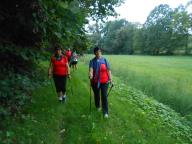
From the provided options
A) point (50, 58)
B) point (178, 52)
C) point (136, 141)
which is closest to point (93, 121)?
point (136, 141)

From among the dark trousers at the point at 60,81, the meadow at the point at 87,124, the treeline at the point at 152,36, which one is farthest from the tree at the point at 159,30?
the dark trousers at the point at 60,81

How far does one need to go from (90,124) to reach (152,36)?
10052cm

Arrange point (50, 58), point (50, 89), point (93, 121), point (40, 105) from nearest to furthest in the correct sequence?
point (93, 121) → point (40, 105) → point (50, 58) → point (50, 89)

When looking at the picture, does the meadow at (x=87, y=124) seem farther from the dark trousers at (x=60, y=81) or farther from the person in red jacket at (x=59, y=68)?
the person in red jacket at (x=59, y=68)

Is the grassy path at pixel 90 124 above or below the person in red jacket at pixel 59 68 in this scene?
below

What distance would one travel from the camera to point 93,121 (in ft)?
30.3

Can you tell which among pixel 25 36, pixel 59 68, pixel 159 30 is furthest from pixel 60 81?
pixel 159 30

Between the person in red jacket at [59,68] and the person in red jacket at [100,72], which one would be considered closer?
the person in red jacket at [100,72]

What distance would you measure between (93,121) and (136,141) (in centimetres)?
148

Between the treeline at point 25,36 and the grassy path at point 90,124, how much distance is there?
0.69 m

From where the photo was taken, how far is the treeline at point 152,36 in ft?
321

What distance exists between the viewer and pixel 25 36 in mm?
10055

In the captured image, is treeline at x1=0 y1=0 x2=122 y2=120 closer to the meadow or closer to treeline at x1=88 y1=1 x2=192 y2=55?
the meadow

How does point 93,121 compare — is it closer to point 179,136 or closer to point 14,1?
point 179,136
